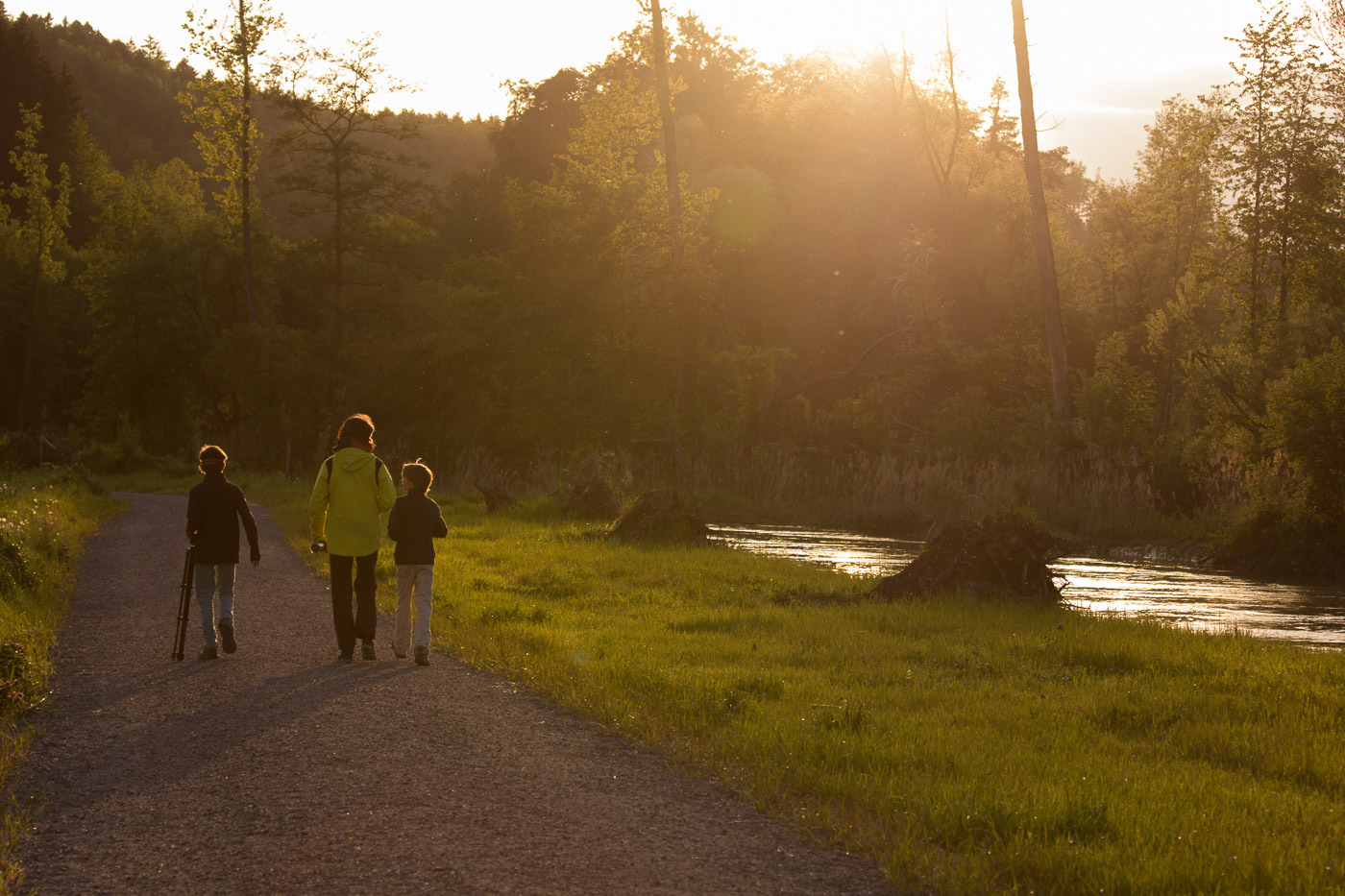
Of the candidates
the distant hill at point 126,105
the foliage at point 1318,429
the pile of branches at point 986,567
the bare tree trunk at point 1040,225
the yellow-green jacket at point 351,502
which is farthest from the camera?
the distant hill at point 126,105

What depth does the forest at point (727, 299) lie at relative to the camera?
99.9 feet

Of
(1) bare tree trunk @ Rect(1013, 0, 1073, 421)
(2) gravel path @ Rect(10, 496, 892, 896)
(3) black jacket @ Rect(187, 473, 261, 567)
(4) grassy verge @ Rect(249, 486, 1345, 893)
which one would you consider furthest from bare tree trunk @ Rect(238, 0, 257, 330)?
(2) gravel path @ Rect(10, 496, 892, 896)

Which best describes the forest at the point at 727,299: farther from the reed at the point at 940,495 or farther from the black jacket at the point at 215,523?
the black jacket at the point at 215,523

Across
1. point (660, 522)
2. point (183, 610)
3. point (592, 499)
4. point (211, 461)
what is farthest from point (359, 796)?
point (592, 499)

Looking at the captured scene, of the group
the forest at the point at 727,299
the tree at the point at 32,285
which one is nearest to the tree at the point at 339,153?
the forest at the point at 727,299

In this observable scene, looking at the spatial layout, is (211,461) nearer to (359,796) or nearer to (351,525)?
(351,525)

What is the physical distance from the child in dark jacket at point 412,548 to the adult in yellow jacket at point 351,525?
0.18 meters

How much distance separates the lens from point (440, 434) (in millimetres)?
45031

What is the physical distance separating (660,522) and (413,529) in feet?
34.6

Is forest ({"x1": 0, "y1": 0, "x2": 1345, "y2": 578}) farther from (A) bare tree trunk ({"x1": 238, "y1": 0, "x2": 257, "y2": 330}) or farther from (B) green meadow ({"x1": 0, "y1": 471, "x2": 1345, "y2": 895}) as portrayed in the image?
(B) green meadow ({"x1": 0, "y1": 471, "x2": 1345, "y2": 895})

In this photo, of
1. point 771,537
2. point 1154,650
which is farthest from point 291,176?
point 1154,650

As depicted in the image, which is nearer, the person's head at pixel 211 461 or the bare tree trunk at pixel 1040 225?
the person's head at pixel 211 461

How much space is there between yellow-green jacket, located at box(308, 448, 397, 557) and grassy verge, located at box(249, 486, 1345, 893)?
137cm

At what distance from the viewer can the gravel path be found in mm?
4750
